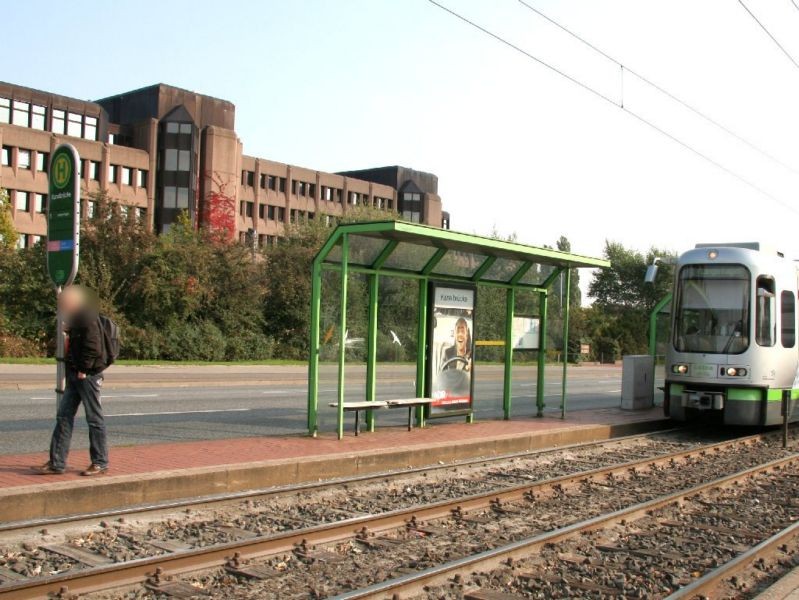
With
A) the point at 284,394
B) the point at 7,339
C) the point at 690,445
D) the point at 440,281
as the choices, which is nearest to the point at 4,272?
the point at 7,339


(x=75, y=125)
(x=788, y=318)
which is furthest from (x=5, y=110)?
(x=788, y=318)

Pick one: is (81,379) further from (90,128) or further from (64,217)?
(90,128)

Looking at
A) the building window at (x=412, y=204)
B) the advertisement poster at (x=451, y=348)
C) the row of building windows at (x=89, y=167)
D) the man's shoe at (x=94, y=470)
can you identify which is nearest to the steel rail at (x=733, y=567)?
the man's shoe at (x=94, y=470)

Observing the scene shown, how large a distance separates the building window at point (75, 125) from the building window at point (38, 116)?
1955 mm

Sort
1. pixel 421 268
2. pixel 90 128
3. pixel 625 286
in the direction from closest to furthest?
pixel 421 268 → pixel 90 128 → pixel 625 286

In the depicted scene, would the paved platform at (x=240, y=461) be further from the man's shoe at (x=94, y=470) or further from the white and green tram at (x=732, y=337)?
the white and green tram at (x=732, y=337)

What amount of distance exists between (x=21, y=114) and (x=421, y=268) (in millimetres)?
57025

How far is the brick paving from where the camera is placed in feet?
27.7

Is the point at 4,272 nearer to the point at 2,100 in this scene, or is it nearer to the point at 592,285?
the point at 2,100

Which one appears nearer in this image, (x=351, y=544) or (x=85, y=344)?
(x=351, y=544)

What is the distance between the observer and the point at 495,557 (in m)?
6.47

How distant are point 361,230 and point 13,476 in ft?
17.0

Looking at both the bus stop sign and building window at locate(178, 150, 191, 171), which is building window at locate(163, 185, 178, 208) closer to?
building window at locate(178, 150, 191, 171)

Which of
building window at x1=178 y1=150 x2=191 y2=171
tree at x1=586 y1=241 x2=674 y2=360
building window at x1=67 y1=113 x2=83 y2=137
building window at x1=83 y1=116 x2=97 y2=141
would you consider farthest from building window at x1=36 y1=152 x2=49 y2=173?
tree at x1=586 y1=241 x2=674 y2=360
